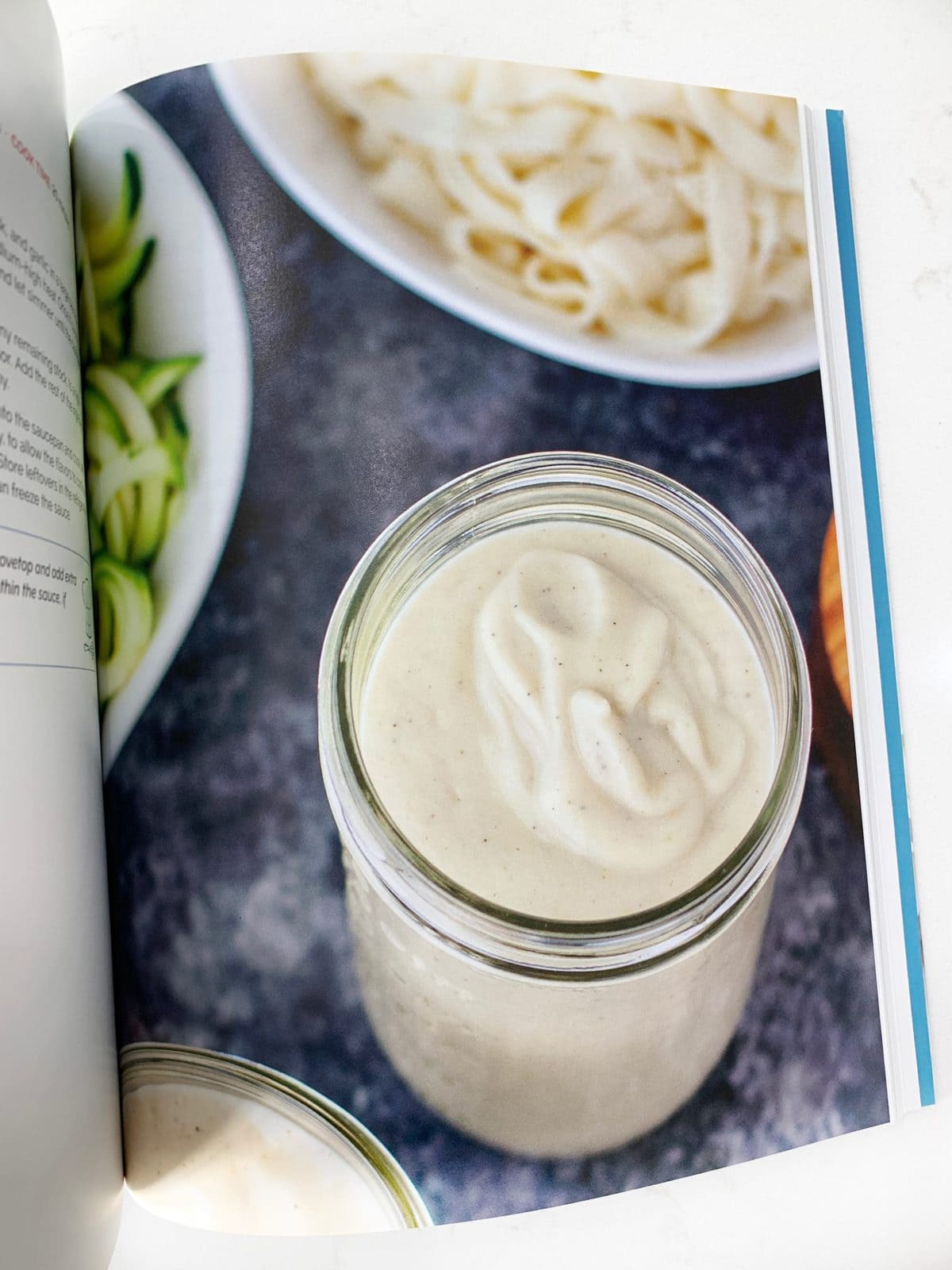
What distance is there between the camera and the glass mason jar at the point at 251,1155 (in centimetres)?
53

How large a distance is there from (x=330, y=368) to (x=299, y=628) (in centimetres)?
16

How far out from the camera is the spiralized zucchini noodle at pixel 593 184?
568mm

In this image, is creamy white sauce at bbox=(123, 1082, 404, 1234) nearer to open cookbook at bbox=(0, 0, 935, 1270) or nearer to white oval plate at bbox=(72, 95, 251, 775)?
open cookbook at bbox=(0, 0, 935, 1270)

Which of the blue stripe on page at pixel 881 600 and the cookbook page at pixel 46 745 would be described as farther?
the blue stripe on page at pixel 881 600

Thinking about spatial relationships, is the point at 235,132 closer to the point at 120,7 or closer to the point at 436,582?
the point at 120,7

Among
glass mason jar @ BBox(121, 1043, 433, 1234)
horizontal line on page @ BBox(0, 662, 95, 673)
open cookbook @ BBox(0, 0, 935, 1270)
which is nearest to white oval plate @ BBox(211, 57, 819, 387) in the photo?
open cookbook @ BBox(0, 0, 935, 1270)

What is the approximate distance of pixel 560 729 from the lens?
0.55m

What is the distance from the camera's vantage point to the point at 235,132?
0.55 meters

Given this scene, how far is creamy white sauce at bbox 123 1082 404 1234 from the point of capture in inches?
20.8

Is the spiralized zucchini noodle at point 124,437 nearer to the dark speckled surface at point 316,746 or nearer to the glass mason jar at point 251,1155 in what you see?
the dark speckled surface at point 316,746

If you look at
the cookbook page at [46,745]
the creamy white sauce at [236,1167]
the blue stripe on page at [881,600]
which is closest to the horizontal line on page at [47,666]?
the cookbook page at [46,745]

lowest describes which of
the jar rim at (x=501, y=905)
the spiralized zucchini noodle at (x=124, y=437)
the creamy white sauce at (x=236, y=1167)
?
the creamy white sauce at (x=236, y=1167)

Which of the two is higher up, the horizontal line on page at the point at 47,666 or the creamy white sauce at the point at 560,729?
the horizontal line on page at the point at 47,666

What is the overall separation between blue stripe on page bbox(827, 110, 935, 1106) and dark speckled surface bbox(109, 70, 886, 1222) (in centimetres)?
3
